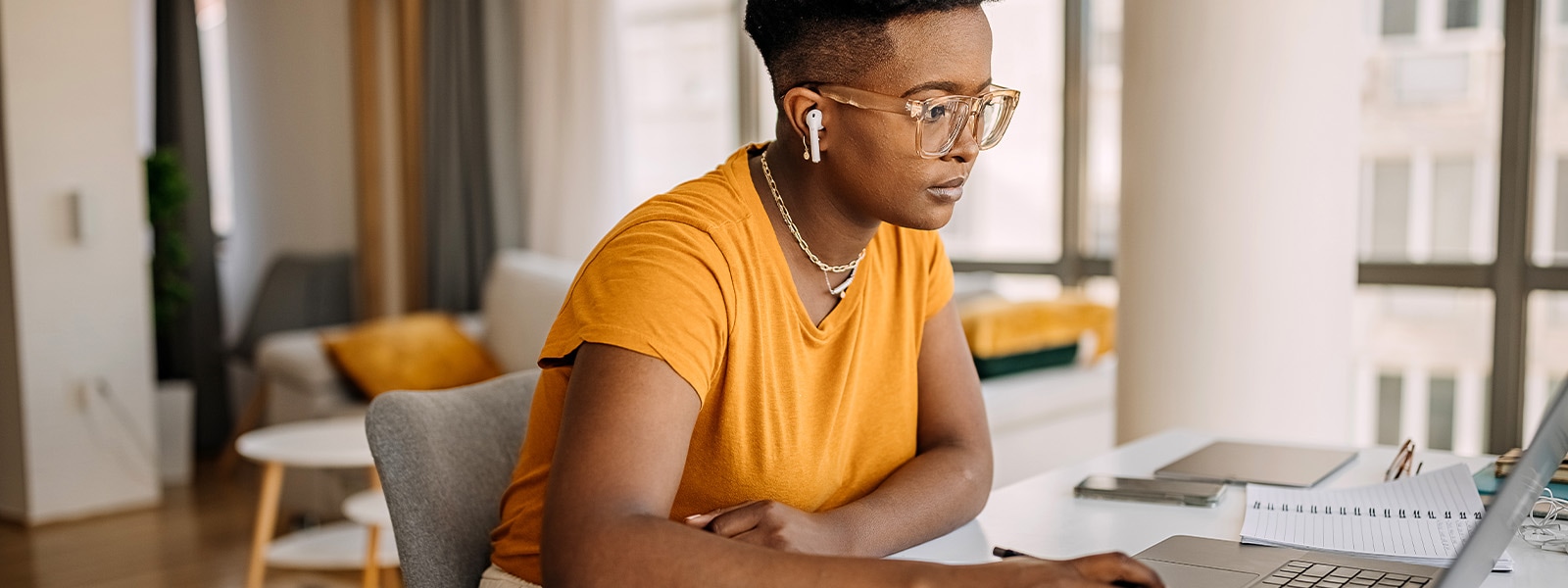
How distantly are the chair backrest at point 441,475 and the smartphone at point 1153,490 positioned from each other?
2.07ft

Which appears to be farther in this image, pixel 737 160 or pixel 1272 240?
pixel 1272 240

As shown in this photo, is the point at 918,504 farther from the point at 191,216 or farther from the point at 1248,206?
the point at 191,216

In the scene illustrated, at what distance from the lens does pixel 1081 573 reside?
35.6 inches

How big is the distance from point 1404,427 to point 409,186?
4021 mm

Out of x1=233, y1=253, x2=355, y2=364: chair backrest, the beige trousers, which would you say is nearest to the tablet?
the beige trousers

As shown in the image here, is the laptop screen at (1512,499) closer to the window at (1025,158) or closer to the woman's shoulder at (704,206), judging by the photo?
the woman's shoulder at (704,206)

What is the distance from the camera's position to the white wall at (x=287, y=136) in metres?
5.64

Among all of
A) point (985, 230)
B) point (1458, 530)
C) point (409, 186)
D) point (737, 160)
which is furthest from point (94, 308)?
point (1458, 530)

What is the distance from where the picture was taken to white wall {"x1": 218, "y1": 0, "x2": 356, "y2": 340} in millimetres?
5637

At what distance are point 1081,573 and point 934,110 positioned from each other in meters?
0.46

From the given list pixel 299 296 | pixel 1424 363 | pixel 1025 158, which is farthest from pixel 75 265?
pixel 1424 363

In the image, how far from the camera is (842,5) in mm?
1172

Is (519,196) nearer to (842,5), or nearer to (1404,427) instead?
(1404,427)

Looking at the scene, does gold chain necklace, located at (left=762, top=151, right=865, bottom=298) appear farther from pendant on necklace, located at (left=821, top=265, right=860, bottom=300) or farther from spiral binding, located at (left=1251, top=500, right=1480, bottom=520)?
spiral binding, located at (left=1251, top=500, right=1480, bottom=520)
